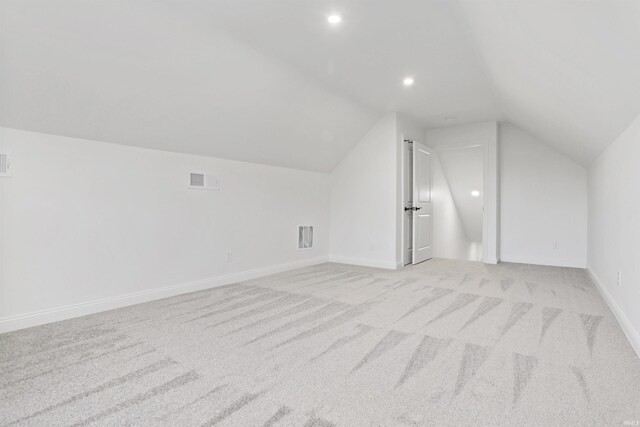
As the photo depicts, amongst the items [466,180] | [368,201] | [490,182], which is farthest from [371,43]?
[466,180]

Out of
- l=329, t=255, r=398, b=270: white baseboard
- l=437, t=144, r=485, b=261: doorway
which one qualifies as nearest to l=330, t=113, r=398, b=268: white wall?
l=329, t=255, r=398, b=270: white baseboard

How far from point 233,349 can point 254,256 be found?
2.26m

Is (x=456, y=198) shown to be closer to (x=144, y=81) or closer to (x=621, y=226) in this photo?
(x=621, y=226)

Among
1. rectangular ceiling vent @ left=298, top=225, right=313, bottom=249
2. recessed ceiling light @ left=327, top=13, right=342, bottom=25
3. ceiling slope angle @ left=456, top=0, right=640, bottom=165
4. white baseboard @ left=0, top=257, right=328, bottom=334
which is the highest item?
recessed ceiling light @ left=327, top=13, right=342, bottom=25

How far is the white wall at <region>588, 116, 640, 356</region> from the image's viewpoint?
223 cm

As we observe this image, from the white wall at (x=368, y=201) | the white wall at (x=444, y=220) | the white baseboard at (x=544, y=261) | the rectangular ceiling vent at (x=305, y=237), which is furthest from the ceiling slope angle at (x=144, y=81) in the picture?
the white wall at (x=444, y=220)

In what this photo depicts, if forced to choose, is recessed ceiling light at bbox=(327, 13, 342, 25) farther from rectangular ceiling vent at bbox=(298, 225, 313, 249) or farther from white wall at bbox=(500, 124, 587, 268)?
white wall at bbox=(500, 124, 587, 268)

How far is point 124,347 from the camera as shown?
224 centimetres

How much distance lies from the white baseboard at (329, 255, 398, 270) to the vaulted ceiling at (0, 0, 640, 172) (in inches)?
95.4

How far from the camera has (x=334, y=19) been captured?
8.33 ft

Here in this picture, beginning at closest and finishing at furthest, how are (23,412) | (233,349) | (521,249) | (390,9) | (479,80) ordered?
(23,412)
(233,349)
(390,9)
(479,80)
(521,249)

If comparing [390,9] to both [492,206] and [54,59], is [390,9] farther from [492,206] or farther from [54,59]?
[492,206]

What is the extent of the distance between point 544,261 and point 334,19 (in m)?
5.08

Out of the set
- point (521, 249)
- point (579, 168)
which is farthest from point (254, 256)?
point (579, 168)
